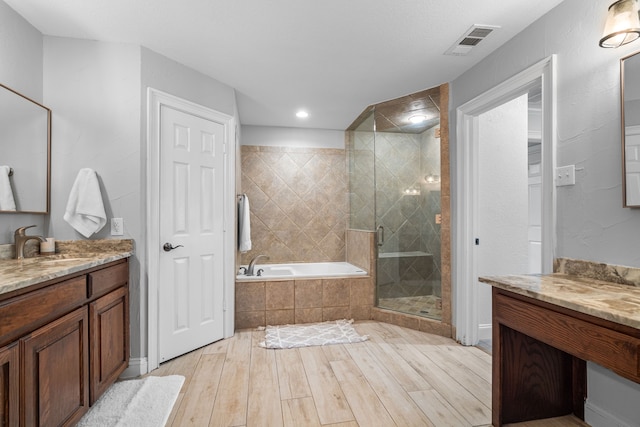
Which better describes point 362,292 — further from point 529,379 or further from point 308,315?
point 529,379

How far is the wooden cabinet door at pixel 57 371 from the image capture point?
1.29 m

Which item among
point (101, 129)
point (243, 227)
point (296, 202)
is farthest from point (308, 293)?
point (101, 129)

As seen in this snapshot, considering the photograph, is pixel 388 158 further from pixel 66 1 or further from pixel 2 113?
pixel 2 113

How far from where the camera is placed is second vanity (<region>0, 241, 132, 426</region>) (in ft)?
3.96

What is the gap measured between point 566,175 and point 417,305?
6.63 feet

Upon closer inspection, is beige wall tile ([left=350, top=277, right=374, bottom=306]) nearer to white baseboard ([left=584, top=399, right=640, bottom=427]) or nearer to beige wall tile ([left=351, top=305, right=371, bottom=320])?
beige wall tile ([left=351, top=305, right=371, bottom=320])

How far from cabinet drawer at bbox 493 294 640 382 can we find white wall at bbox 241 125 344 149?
134 inches

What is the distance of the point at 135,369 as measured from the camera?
7.63 ft

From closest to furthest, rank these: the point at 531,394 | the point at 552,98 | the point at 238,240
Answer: the point at 531,394
the point at 552,98
the point at 238,240

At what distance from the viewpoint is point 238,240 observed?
3695mm

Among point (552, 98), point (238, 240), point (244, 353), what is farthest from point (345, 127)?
point (244, 353)

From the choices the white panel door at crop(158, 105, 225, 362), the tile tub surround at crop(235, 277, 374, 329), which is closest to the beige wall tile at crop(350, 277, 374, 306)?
the tile tub surround at crop(235, 277, 374, 329)

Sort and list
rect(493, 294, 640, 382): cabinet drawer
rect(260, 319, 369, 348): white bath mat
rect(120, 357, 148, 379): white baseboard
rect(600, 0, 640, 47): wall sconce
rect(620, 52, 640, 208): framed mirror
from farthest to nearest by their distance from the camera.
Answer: rect(260, 319, 369, 348): white bath mat < rect(120, 357, 148, 379): white baseboard < rect(620, 52, 640, 208): framed mirror < rect(600, 0, 640, 47): wall sconce < rect(493, 294, 640, 382): cabinet drawer

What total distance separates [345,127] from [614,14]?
329 centimetres
